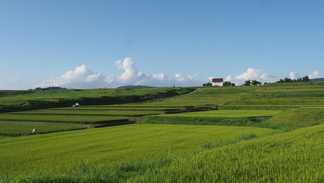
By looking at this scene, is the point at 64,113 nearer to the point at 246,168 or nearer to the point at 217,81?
the point at 246,168

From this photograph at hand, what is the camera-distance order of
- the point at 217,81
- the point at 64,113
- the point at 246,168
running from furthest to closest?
the point at 217,81 < the point at 64,113 < the point at 246,168

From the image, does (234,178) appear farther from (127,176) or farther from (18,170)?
(18,170)

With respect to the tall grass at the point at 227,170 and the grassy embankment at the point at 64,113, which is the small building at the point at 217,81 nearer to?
the grassy embankment at the point at 64,113

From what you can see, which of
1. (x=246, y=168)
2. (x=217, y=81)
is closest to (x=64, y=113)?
(x=246, y=168)

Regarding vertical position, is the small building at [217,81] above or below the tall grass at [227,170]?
above

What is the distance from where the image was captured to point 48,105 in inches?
2282

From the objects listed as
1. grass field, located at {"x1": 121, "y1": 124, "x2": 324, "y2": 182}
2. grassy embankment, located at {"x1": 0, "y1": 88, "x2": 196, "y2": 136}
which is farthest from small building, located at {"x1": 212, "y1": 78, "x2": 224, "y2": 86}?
grass field, located at {"x1": 121, "y1": 124, "x2": 324, "y2": 182}

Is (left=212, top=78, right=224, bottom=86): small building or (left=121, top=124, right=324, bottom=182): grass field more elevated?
(left=212, top=78, right=224, bottom=86): small building

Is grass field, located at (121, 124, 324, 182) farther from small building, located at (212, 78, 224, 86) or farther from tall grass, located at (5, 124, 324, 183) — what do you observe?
small building, located at (212, 78, 224, 86)

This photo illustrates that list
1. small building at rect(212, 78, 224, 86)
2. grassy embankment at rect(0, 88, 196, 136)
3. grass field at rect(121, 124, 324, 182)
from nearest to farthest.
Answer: grass field at rect(121, 124, 324, 182) < grassy embankment at rect(0, 88, 196, 136) < small building at rect(212, 78, 224, 86)

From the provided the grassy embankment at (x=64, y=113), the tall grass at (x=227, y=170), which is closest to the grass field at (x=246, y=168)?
the tall grass at (x=227, y=170)

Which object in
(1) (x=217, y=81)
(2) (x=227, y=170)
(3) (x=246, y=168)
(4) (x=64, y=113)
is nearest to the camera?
(2) (x=227, y=170)

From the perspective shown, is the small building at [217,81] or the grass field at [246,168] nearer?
the grass field at [246,168]

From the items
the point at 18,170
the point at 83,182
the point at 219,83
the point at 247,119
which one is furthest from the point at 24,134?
the point at 219,83
